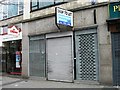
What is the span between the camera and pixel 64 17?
13.8 meters

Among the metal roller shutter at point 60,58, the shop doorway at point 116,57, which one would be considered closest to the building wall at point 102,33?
the shop doorway at point 116,57

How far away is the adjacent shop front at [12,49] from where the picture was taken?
61.6 feet

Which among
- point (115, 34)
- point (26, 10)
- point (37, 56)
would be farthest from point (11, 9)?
point (115, 34)

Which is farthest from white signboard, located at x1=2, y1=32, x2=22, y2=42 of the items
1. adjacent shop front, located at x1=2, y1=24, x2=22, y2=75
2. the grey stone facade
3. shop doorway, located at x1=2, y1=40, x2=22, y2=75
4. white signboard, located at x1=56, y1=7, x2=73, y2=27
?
white signboard, located at x1=56, y1=7, x2=73, y2=27

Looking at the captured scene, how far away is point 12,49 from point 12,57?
2.14 ft

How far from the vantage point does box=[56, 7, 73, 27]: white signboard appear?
44.2 ft

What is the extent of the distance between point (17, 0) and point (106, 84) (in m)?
10.7

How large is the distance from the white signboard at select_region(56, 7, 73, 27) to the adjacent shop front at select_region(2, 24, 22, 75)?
5.63 metres

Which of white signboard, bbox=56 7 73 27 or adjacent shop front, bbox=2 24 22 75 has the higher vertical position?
white signboard, bbox=56 7 73 27

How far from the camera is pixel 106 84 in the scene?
12672 mm

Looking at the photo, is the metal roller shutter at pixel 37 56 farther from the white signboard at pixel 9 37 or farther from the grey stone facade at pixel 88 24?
the white signboard at pixel 9 37

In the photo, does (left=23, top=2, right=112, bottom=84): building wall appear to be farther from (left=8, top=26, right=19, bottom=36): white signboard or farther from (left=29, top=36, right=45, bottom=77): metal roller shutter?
(left=8, top=26, right=19, bottom=36): white signboard

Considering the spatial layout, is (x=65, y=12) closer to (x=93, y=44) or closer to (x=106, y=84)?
(x=93, y=44)

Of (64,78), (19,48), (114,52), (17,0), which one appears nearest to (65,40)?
(64,78)
